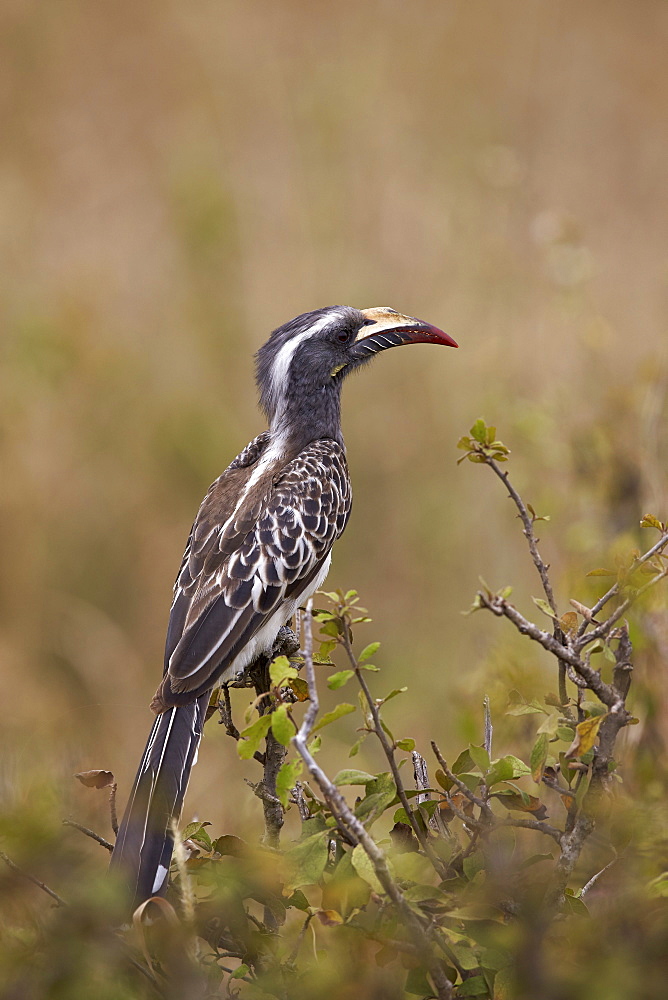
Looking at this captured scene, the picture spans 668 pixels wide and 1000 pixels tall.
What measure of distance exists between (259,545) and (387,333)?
114 centimetres

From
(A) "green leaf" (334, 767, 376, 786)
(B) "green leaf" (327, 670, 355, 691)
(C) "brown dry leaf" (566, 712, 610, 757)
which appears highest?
(B) "green leaf" (327, 670, 355, 691)

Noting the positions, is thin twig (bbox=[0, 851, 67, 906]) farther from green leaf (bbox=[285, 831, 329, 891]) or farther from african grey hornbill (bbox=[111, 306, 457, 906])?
african grey hornbill (bbox=[111, 306, 457, 906])

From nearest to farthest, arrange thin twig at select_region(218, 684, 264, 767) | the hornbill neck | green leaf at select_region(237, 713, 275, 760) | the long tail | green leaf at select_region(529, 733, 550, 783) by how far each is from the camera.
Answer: green leaf at select_region(237, 713, 275, 760) < green leaf at select_region(529, 733, 550, 783) < the long tail < thin twig at select_region(218, 684, 264, 767) < the hornbill neck

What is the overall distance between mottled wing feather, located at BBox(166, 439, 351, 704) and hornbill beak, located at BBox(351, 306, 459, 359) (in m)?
0.48

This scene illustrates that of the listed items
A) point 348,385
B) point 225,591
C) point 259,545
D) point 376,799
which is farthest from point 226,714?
point 348,385

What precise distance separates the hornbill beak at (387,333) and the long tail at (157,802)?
1788mm

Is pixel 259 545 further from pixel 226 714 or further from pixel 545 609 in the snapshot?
pixel 545 609

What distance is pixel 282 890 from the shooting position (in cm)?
173

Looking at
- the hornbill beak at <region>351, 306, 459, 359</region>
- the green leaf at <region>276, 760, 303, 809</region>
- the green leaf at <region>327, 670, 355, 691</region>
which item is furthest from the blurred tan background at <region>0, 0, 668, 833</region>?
the green leaf at <region>276, 760, 303, 809</region>

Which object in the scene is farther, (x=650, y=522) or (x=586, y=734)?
(x=650, y=522)

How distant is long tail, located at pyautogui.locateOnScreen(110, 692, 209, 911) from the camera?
2084mm

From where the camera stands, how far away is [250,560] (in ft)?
11.5

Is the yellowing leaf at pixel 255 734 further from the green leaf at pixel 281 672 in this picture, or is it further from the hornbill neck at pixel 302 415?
the hornbill neck at pixel 302 415

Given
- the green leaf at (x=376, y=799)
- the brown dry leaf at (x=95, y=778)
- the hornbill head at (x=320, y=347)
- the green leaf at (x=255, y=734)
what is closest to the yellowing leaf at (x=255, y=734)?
the green leaf at (x=255, y=734)
